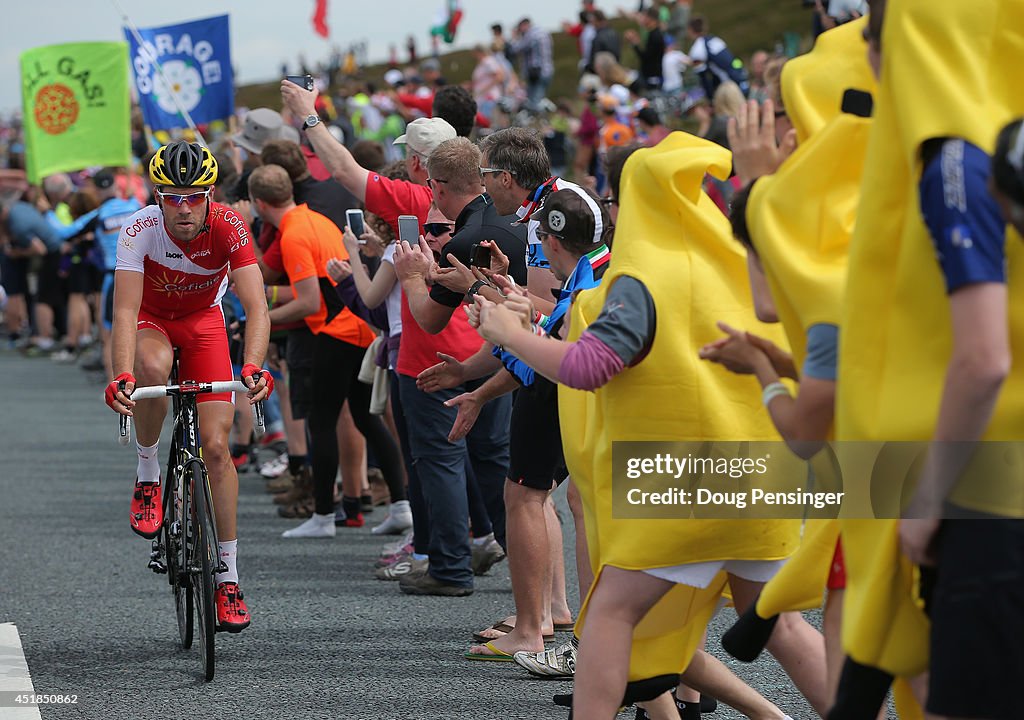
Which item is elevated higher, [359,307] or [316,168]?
[316,168]

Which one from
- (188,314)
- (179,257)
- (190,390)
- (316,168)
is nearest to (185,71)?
(316,168)

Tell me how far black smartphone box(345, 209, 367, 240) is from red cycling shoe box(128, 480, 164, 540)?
5.29 feet

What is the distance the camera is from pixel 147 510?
654cm

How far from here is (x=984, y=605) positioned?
250 cm

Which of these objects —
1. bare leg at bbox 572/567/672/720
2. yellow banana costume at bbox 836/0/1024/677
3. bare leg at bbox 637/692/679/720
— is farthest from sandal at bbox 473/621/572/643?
yellow banana costume at bbox 836/0/1024/677

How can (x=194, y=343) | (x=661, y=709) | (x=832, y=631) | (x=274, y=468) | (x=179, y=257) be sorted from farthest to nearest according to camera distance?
1. (x=274, y=468)
2. (x=194, y=343)
3. (x=179, y=257)
4. (x=661, y=709)
5. (x=832, y=631)

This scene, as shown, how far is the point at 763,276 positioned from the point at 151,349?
12.5 feet

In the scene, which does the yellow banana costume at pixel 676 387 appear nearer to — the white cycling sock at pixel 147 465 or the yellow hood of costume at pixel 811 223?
the yellow hood of costume at pixel 811 223

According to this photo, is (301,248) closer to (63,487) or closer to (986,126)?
(63,487)

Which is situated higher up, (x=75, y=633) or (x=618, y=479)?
(x=618, y=479)

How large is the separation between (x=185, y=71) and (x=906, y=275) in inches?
484

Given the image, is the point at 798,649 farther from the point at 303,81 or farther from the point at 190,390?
the point at 303,81

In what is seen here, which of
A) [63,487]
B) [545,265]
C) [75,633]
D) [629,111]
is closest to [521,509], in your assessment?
[545,265]

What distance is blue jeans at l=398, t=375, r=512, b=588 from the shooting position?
7020mm
